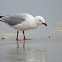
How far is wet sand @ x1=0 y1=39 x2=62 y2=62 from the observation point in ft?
23.5

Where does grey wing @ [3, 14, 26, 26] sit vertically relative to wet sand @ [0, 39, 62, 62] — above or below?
above

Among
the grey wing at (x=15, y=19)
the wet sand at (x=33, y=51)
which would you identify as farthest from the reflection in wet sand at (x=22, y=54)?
the grey wing at (x=15, y=19)

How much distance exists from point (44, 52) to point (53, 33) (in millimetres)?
3661

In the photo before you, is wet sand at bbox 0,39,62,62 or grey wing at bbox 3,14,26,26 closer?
wet sand at bbox 0,39,62,62

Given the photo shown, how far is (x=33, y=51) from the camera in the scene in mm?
8281

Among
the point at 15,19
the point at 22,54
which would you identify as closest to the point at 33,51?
the point at 22,54

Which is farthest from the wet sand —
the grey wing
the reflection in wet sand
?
the grey wing

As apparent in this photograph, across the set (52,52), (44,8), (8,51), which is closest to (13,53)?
(8,51)

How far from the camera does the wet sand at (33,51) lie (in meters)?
7.15

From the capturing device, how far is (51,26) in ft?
42.5

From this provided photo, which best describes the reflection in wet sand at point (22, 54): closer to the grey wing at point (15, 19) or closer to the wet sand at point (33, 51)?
the wet sand at point (33, 51)

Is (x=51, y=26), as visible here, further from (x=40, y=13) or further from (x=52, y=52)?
(x=52, y=52)

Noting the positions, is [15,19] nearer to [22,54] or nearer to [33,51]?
[33,51]

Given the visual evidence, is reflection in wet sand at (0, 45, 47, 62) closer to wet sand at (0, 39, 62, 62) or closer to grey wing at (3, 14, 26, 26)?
wet sand at (0, 39, 62, 62)
